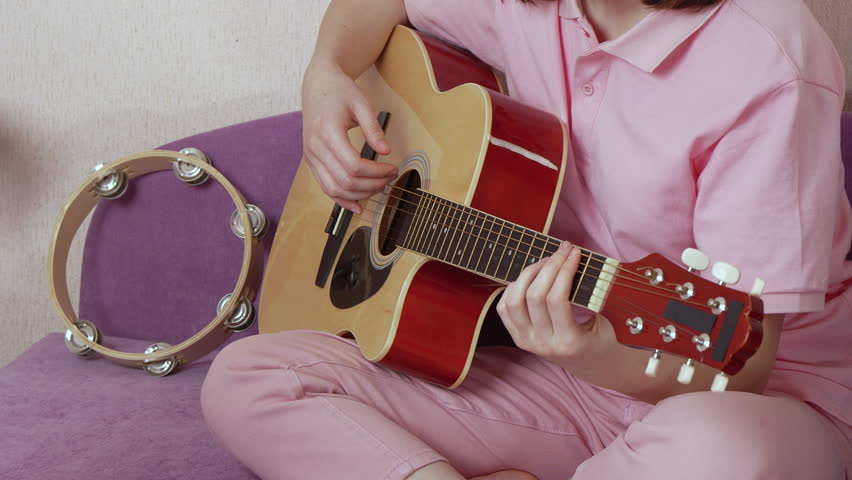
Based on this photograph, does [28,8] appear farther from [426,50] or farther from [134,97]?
[426,50]

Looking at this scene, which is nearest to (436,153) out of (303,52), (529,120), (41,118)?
A: (529,120)

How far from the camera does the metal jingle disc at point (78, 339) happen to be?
160cm

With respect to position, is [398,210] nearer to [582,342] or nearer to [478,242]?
[478,242]

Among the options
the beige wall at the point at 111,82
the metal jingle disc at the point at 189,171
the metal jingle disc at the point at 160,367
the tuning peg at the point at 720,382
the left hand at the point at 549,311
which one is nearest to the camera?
the tuning peg at the point at 720,382

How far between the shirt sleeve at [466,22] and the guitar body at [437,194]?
0.08 feet

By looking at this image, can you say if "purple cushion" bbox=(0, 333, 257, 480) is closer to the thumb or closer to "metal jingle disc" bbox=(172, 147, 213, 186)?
"metal jingle disc" bbox=(172, 147, 213, 186)

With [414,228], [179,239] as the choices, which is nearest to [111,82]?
[179,239]

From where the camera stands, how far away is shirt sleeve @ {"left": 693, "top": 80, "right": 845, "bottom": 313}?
940 millimetres

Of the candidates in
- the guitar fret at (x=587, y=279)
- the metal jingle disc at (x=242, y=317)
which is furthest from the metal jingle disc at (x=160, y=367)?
the guitar fret at (x=587, y=279)

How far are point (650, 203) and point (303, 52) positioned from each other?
93cm

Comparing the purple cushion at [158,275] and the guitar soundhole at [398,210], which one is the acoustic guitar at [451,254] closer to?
the guitar soundhole at [398,210]

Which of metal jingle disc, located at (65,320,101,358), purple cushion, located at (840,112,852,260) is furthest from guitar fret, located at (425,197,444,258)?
metal jingle disc, located at (65,320,101,358)

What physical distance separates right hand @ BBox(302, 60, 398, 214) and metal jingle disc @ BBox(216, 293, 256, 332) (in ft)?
1.25

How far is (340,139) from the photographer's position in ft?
4.15
